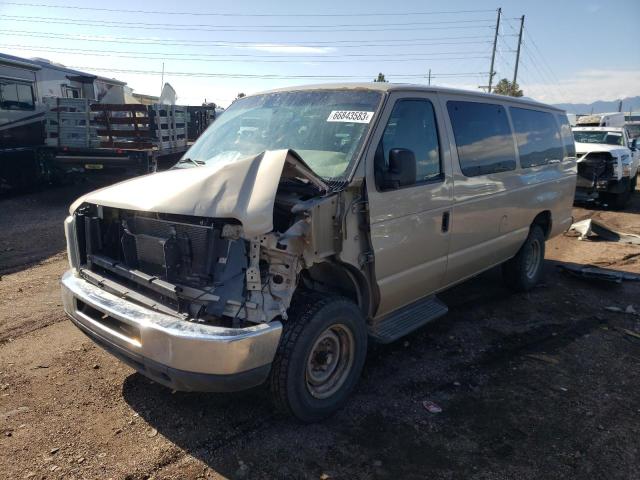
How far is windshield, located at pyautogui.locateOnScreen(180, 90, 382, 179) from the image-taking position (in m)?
3.45

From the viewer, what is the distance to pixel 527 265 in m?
6.10

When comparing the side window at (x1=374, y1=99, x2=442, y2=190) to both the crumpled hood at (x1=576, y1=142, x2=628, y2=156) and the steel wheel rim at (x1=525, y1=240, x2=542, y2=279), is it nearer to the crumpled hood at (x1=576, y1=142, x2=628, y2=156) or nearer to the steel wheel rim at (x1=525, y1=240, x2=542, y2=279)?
the steel wheel rim at (x1=525, y1=240, x2=542, y2=279)

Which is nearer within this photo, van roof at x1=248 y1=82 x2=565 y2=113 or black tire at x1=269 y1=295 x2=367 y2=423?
black tire at x1=269 y1=295 x2=367 y2=423

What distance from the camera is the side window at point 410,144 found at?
3.41 meters

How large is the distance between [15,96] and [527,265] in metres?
13.0

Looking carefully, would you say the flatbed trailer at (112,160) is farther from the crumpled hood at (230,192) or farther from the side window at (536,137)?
the crumpled hood at (230,192)

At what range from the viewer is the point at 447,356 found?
4309 mm

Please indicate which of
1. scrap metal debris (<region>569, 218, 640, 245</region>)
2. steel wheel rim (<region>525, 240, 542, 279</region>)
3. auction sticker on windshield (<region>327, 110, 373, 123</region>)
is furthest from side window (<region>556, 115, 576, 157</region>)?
auction sticker on windshield (<region>327, 110, 373, 123</region>)

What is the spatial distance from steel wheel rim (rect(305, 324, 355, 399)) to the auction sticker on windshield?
1467mm

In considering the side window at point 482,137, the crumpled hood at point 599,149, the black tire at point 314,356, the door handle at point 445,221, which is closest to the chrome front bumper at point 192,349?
the black tire at point 314,356

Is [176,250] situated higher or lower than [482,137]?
lower

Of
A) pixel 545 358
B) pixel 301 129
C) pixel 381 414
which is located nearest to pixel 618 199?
pixel 545 358

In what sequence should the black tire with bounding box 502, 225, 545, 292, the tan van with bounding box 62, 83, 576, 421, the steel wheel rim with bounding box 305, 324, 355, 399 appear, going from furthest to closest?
the black tire with bounding box 502, 225, 545, 292
the steel wheel rim with bounding box 305, 324, 355, 399
the tan van with bounding box 62, 83, 576, 421

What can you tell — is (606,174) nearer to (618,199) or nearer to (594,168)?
(594,168)
